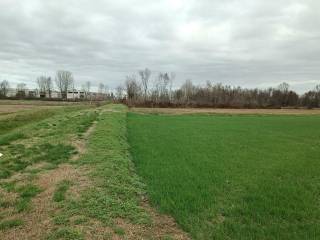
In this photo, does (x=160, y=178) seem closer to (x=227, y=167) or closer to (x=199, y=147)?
(x=227, y=167)

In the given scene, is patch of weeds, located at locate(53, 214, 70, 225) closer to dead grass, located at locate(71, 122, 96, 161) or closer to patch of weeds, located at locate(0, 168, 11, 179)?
patch of weeds, located at locate(0, 168, 11, 179)

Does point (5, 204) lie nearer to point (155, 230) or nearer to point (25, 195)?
point (25, 195)

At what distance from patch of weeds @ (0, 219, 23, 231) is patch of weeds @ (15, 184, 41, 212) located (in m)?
0.62

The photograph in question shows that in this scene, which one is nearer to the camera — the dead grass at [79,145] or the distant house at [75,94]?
the dead grass at [79,145]

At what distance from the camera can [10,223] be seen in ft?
20.5

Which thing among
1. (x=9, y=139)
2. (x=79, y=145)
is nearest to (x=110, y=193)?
(x=79, y=145)

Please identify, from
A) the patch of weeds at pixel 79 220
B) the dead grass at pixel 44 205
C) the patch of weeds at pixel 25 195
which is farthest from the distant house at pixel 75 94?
the patch of weeds at pixel 79 220

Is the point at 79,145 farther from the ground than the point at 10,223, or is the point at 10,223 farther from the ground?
the point at 10,223

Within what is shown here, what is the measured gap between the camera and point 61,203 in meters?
7.24

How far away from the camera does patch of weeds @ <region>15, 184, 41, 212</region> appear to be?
714 cm

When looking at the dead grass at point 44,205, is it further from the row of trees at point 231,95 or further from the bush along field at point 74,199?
the row of trees at point 231,95

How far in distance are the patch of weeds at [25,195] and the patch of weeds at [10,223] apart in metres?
Result: 0.62

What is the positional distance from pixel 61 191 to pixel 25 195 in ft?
2.67

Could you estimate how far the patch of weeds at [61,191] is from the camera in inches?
300
